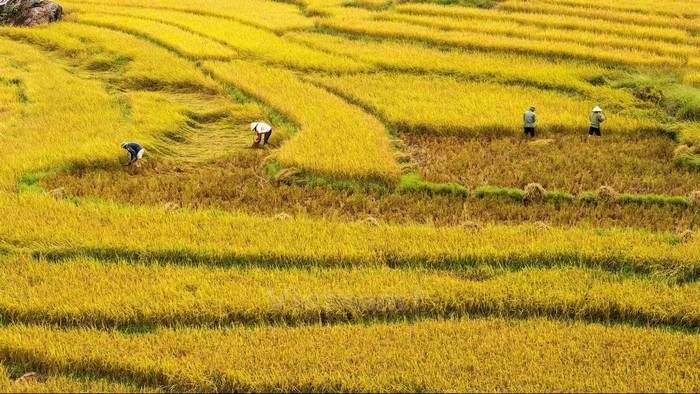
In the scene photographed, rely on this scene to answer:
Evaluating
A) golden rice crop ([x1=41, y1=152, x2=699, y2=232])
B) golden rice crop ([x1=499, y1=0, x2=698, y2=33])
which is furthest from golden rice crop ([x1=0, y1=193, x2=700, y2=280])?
golden rice crop ([x1=499, y1=0, x2=698, y2=33])

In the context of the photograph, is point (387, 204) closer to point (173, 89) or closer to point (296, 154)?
point (296, 154)

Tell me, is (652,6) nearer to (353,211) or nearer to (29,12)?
(353,211)

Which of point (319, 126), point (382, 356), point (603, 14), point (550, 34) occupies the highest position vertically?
point (603, 14)

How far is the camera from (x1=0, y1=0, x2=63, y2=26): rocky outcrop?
16438mm

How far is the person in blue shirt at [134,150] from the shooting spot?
349 inches

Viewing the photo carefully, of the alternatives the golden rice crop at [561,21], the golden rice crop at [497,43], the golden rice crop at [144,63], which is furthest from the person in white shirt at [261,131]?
the golden rice crop at [561,21]

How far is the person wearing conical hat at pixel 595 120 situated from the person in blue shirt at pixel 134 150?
6.10 meters

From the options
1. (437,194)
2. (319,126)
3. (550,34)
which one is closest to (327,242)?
(437,194)

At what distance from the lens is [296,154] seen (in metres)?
9.02

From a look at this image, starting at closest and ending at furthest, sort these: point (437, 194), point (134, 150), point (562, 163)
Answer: point (437, 194) < point (134, 150) < point (562, 163)

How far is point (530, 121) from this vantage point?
32.4ft

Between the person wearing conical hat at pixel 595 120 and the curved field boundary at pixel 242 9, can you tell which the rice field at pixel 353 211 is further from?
the curved field boundary at pixel 242 9

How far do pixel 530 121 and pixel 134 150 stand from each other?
17.4ft

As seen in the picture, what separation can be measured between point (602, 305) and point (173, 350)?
335cm
